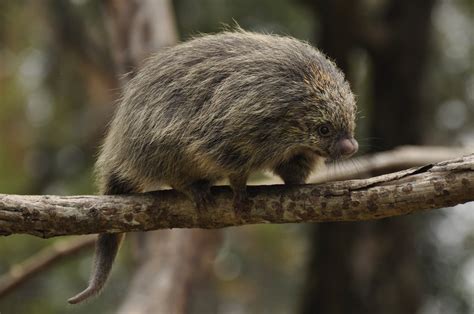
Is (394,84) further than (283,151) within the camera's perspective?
Yes

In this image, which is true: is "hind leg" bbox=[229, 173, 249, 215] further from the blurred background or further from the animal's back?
the blurred background

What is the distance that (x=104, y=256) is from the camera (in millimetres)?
3717

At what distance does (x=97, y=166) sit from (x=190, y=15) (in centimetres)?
472

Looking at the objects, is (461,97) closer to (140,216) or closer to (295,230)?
(295,230)

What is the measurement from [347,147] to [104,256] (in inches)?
51.3

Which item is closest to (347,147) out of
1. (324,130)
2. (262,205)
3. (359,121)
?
(324,130)

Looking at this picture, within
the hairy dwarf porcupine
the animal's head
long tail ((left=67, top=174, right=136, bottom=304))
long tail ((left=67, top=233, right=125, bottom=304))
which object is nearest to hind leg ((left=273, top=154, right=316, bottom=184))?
the hairy dwarf porcupine

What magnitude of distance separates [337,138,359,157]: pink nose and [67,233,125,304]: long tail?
3.86 feet

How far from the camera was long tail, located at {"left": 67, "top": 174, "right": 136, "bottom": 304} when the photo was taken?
3.64m

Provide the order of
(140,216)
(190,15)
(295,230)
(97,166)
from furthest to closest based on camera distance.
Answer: (295,230)
(190,15)
(97,166)
(140,216)

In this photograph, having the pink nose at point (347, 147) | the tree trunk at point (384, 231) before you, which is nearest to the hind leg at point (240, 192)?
the pink nose at point (347, 147)

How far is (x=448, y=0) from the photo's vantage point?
9.12m

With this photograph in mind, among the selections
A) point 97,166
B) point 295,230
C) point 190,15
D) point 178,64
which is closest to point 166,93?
point 178,64

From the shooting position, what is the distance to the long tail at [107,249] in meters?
3.64
